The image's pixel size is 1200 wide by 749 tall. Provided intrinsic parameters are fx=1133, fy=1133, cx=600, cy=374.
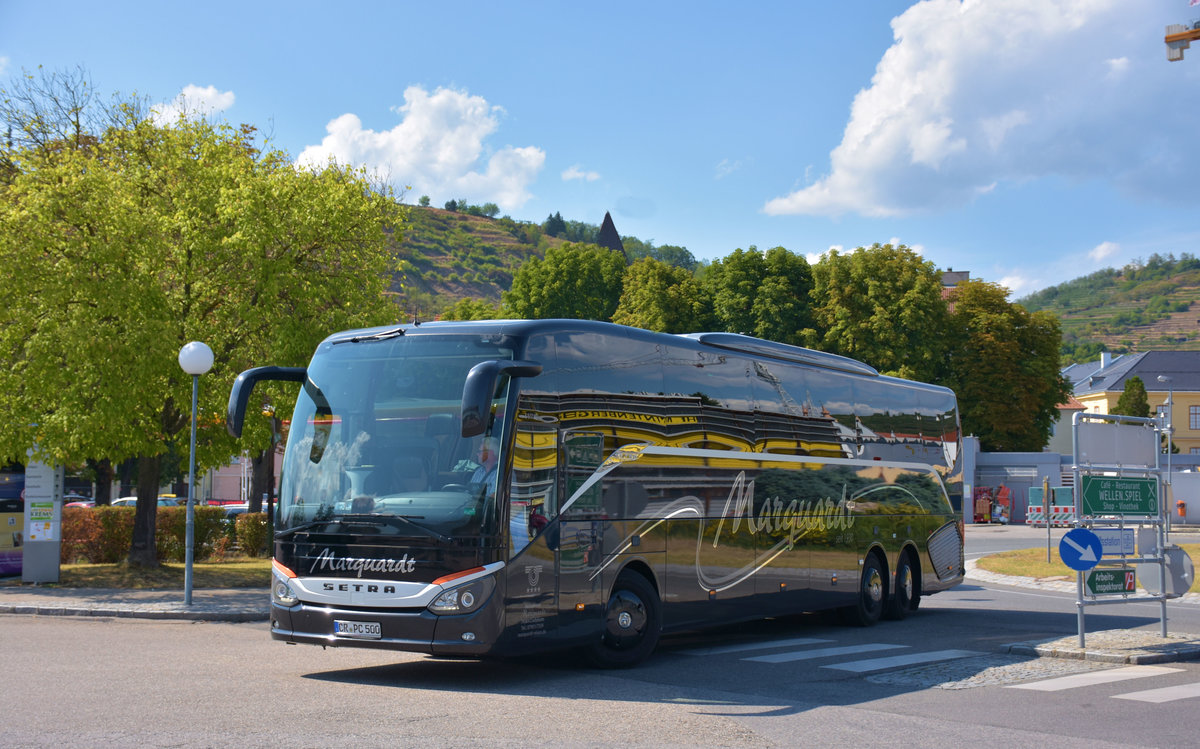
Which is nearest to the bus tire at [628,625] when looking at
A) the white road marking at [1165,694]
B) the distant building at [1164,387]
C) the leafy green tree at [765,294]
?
the white road marking at [1165,694]

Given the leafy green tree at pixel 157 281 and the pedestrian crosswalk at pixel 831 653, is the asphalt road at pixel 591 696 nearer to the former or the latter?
the pedestrian crosswalk at pixel 831 653

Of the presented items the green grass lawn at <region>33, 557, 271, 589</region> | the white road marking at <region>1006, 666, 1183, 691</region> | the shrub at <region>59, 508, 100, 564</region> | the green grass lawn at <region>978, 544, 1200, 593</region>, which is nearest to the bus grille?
the green grass lawn at <region>978, 544, 1200, 593</region>

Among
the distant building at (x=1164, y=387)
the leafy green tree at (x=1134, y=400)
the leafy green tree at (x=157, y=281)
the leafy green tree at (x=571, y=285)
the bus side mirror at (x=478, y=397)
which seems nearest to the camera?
the bus side mirror at (x=478, y=397)

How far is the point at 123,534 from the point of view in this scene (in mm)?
25734

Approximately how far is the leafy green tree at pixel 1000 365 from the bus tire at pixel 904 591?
43564 millimetres

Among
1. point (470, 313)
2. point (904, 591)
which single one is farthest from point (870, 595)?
point (470, 313)

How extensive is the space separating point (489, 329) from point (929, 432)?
33.5ft

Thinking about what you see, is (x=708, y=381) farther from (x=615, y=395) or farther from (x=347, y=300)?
(x=347, y=300)

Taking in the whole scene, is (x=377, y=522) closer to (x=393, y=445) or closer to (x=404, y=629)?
(x=393, y=445)

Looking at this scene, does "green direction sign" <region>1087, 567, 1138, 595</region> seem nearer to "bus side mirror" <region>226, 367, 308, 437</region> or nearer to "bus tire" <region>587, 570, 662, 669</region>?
"bus tire" <region>587, 570, 662, 669</region>

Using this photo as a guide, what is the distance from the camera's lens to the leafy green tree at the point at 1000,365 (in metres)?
59.7

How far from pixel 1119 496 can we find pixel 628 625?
6.31 meters

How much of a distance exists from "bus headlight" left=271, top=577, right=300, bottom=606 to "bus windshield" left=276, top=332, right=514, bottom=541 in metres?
0.51

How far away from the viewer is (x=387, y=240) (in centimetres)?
2480
